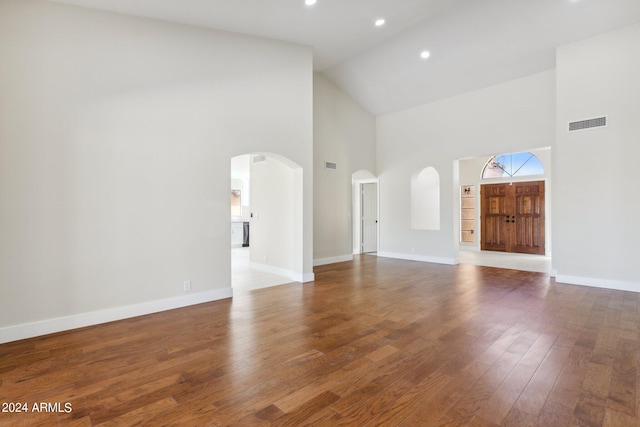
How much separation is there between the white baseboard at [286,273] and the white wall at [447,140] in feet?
11.8

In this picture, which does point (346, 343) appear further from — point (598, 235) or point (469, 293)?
point (598, 235)

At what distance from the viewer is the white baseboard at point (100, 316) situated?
10.5 feet

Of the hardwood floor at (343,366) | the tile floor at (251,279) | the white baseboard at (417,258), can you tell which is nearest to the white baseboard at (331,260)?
the white baseboard at (417,258)

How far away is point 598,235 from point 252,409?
6.01 meters

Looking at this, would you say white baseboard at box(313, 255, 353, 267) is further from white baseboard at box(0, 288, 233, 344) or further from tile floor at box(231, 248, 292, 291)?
white baseboard at box(0, 288, 233, 344)

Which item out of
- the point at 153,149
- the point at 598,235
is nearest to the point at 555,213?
the point at 598,235

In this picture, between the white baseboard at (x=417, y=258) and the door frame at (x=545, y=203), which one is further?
the door frame at (x=545, y=203)

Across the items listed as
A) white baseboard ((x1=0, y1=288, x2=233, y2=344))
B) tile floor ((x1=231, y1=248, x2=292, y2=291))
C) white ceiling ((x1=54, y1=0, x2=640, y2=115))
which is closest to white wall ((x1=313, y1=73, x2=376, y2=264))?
white ceiling ((x1=54, y1=0, x2=640, y2=115))

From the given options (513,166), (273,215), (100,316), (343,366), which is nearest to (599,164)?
(513,166)

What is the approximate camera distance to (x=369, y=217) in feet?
31.3

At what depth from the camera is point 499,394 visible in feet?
7.11

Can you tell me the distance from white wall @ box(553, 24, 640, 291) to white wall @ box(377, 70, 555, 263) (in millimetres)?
646

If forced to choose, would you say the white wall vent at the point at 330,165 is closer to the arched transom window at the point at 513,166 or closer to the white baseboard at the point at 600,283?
the white baseboard at the point at 600,283

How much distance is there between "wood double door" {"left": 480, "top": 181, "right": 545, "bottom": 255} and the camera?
9133mm
